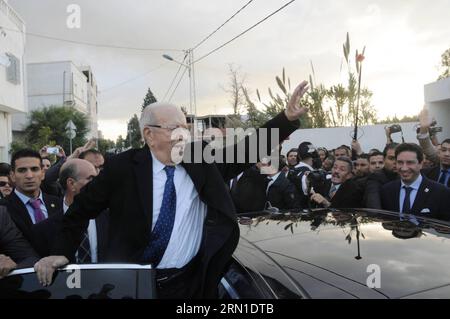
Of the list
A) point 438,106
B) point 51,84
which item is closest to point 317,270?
point 438,106

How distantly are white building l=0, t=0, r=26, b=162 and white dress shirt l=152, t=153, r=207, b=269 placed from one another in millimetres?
18860

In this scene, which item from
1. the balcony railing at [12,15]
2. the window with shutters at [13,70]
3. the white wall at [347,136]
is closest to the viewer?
the white wall at [347,136]

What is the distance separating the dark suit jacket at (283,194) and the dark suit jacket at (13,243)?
3.03 m

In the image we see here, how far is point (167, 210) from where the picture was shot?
1957 mm

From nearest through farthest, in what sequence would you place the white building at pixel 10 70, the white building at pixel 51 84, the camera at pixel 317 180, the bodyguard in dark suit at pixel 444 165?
the bodyguard in dark suit at pixel 444 165 → the camera at pixel 317 180 → the white building at pixel 10 70 → the white building at pixel 51 84

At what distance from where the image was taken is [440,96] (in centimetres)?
1493

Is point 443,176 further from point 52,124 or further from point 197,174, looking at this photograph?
point 52,124

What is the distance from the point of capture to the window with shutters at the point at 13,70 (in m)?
20.2

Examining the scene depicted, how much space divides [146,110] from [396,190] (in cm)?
235

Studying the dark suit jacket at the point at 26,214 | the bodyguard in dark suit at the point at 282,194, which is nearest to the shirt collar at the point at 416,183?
the bodyguard in dark suit at the point at 282,194

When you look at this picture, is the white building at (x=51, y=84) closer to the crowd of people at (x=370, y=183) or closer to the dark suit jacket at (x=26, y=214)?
the crowd of people at (x=370, y=183)

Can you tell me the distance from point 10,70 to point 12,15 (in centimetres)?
292
